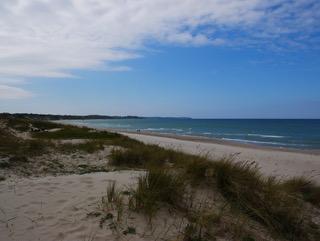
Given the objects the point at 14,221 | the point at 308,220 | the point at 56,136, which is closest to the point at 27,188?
the point at 14,221

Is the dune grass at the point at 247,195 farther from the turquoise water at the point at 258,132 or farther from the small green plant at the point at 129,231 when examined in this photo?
the turquoise water at the point at 258,132

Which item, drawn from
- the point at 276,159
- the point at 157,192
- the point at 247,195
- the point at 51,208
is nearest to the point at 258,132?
the point at 276,159

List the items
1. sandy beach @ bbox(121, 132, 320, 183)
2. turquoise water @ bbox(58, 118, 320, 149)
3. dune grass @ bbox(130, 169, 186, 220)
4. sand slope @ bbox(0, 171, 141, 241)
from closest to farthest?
1. sand slope @ bbox(0, 171, 141, 241)
2. dune grass @ bbox(130, 169, 186, 220)
3. sandy beach @ bbox(121, 132, 320, 183)
4. turquoise water @ bbox(58, 118, 320, 149)

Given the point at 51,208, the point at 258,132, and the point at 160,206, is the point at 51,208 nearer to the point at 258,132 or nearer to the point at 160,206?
the point at 160,206

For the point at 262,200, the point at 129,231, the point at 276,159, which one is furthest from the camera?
the point at 276,159

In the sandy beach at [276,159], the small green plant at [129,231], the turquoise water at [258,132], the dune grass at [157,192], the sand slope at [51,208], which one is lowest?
the turquoise water at [258,132]

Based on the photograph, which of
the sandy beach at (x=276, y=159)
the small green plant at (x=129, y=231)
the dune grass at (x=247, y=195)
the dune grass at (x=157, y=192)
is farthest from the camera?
the sandy beach at (x=276, y=159)

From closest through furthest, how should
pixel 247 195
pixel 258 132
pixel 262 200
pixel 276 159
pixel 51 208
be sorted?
1. pixel 51 208
2. pixel 262 200
3. pixel 247 195
4. pixel 276 159
5. pixel 258 132

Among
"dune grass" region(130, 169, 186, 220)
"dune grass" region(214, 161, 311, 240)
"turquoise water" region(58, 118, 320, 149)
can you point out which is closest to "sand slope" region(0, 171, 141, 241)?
"dune grass" region(130, 169, 186, 220)

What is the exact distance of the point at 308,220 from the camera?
6535 millimetres

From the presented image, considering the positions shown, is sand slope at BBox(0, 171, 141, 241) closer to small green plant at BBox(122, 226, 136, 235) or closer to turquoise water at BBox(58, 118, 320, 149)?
small green plant at BBox(122, 226, 136, 235)

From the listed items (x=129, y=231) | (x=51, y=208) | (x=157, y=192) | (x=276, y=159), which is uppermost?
(x=157, y=192)

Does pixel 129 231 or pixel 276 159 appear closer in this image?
pixel 129 231

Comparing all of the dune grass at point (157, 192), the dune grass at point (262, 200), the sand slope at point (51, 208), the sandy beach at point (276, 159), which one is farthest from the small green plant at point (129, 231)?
the sandy beach at point (276, 159)
